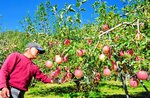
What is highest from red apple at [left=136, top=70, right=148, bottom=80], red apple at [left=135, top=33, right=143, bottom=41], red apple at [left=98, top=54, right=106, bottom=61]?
red apple at [left=135, top=33, right=143, bottom=41]

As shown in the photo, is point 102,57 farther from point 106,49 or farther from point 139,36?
point 139,36

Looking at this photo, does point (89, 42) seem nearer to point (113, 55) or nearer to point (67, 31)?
point (113, 55)

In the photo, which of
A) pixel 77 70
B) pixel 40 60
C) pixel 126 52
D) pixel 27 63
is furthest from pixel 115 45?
pixel 40 60

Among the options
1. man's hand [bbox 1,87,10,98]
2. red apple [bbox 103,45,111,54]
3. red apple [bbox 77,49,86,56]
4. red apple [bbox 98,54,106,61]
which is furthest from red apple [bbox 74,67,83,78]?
man's hand [bbox 1,87,10,98]

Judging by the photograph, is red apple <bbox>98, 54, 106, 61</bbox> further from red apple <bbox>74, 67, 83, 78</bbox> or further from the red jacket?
the red jacket

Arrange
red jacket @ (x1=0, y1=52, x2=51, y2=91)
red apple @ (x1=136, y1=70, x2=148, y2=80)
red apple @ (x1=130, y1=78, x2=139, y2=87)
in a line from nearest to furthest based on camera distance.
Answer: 1. red apple @ (x1=136, y1=70, x2=148, y2=80)
2. red apple @ (x1=130, y1=78, x2=139, y2=87)
3. red jacket @ (x1=0, y1=52, x2=51, y2=91)

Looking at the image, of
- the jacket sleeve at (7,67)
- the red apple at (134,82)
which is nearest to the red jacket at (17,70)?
the jacket sleeve at (7,67)

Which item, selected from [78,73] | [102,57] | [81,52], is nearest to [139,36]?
[102,57]

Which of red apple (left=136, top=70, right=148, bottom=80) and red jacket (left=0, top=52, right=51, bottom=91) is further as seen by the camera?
red jacket (left=0, top=52, right=51, bottom=91)

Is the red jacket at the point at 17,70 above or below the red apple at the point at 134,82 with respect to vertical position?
above

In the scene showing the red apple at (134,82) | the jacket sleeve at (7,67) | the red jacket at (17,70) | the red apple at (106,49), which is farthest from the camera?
the red jacket at (17,70)

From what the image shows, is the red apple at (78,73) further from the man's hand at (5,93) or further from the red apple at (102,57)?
the man's hand at (5,93)

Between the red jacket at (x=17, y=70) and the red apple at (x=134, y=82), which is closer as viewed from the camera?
the red apple at (x=134, y=82)

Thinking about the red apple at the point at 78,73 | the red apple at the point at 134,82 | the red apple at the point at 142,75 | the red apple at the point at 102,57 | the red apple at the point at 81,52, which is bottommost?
the red apple at the point at 134,82
